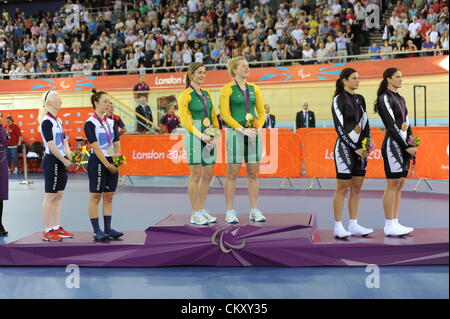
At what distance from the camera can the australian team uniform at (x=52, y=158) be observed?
551 centimetres

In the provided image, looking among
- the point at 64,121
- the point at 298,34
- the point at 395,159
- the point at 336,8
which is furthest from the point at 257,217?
the point at 336,8

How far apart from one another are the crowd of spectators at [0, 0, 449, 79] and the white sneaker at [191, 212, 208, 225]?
9704 millimetres

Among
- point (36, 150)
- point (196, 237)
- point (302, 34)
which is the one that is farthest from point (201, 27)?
point (196, 237)

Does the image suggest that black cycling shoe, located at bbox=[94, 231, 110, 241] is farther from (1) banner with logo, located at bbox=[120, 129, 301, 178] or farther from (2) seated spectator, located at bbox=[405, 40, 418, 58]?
(2) seated spectator, located at bbox=[405, 40, 418, 58]

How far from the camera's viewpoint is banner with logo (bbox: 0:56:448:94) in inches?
566

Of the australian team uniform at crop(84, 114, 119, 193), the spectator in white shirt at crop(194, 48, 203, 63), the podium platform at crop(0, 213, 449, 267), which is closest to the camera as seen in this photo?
the podium platform at crop(0, 213, 449, 267)

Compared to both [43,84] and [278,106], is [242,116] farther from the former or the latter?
[43,84]

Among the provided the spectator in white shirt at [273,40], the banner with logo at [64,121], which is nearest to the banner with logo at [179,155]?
the banner with logo at [64,121]

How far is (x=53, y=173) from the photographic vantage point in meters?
5.61

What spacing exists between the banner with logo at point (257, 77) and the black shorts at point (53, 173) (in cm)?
767

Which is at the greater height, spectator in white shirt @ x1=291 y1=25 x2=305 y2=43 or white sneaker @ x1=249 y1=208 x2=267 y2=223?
spectator in white shirt @ x1=291 y1=25 x2=305 y2=43

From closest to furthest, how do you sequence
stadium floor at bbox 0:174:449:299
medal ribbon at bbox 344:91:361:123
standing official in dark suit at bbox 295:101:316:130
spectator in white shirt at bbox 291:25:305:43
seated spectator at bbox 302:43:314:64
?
stadium floor at bbox 0:174:449:299 < medal ribbon at bbox 344:91:361:123 < standing official in dark suit at bbox 295:101:316:130 < seated spectator at bbox 302:43:314:64 < spectator in white shirt at bbox 291:25:305:43

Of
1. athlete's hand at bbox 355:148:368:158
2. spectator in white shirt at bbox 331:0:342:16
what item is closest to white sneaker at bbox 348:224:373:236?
athlete's hand at bbox 355:148:368:158

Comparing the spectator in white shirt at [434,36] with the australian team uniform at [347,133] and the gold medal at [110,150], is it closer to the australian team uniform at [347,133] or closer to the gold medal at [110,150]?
the australian team uniform at [347,133]
